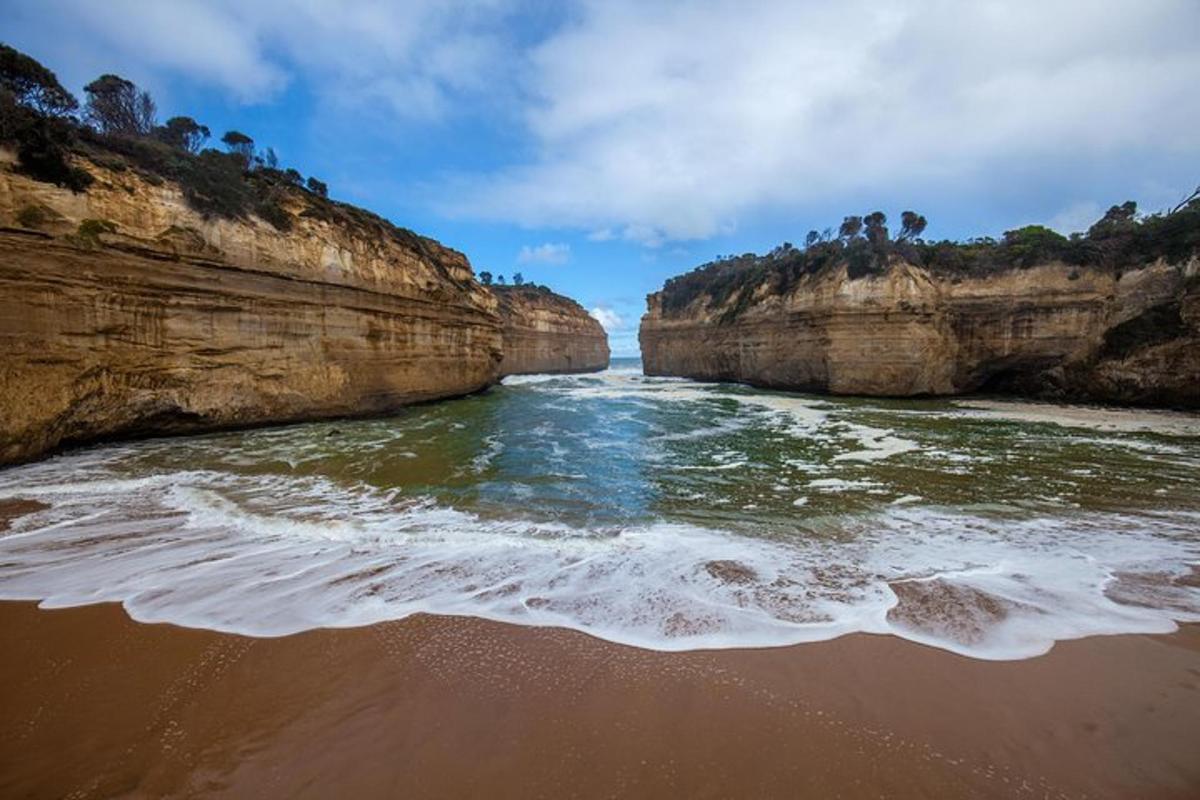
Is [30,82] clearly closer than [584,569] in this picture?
No

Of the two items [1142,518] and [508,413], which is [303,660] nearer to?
[1142,518]

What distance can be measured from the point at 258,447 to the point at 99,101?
579 inches

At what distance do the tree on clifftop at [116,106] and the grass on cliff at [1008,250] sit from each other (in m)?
26.9

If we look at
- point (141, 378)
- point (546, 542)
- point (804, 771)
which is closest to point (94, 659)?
point (546, 542)

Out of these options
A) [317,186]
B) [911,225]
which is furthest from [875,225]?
[317,186]

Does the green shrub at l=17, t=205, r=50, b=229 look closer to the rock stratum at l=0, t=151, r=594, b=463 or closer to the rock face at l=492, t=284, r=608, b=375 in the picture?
the rock stratum at l=0, t=151, r=594, b=463

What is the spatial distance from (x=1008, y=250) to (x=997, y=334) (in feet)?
11.9

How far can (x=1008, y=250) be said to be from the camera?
2012 cm

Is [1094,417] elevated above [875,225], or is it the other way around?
[875,225]

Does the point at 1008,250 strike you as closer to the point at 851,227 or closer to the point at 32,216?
→ the point at 851,227

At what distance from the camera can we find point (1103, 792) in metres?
2.04

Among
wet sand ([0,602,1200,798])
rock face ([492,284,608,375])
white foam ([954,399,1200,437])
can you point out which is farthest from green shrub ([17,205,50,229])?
rock face ([492,284,608,375])

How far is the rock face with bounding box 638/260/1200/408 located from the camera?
52.4 feet

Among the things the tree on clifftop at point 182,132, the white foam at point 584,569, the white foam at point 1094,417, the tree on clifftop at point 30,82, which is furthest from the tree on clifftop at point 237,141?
the white foam at point 1094,417
